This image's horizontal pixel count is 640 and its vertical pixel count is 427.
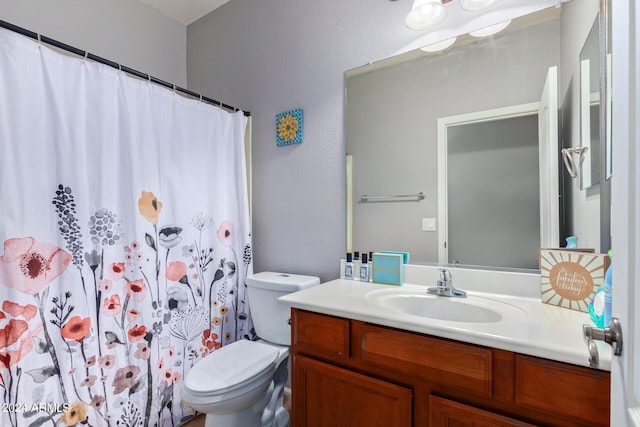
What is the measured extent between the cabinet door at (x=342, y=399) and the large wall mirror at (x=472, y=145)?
0.67 meters

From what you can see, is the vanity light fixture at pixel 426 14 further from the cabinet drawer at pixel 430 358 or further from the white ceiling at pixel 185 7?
the white ceiling at pixel 185 7

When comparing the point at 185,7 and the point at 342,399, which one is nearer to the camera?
the point at 342,399

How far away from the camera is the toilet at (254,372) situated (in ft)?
4.33

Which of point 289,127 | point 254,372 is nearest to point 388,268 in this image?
point 254,372

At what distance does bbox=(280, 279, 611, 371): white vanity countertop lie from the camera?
80cm

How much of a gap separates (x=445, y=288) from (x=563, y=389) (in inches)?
21.8

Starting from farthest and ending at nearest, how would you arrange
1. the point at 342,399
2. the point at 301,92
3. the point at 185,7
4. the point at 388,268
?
the point at 185,7, the point at 301,92, the point at 388,268, the point at 342,399

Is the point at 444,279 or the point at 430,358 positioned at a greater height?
the point at 444,279

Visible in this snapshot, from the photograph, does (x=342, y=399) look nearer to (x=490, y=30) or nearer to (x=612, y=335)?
(x=612, y=335)

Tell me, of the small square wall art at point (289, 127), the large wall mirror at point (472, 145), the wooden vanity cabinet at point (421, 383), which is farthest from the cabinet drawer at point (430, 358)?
the small square wall art at point (289, 127)

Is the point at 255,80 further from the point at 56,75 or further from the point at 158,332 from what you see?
the point at 158,332

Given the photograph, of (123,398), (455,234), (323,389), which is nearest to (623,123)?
(455,234)

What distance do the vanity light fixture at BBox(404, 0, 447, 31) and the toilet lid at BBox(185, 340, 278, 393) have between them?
1.77m

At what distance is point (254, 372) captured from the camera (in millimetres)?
1424
